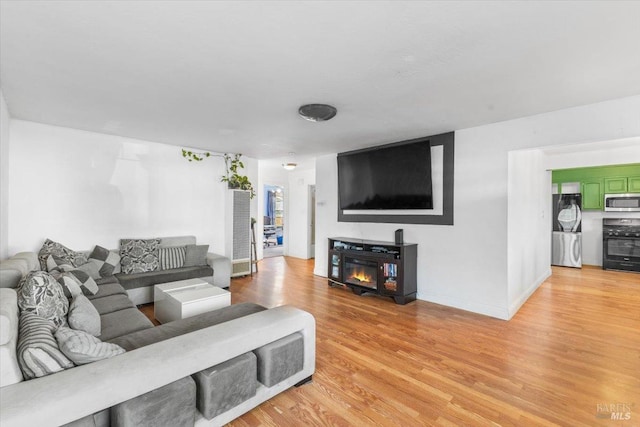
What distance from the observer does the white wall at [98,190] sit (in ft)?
12.1

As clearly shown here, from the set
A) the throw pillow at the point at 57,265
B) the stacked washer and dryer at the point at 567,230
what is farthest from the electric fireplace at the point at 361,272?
the stacked washer and dryer at the point at 567,230

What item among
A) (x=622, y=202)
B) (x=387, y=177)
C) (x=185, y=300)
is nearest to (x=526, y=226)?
(x=387, y=177)

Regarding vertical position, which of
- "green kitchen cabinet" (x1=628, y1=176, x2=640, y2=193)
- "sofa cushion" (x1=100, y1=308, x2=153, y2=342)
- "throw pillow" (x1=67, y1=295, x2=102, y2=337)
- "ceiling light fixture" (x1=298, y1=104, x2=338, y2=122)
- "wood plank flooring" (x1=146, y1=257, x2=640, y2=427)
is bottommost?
"wood plank flooring" (x1=146, y1=257, x2=640, y2=427)

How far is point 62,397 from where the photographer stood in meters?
1.18

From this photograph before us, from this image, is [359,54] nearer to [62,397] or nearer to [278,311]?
[278,311]

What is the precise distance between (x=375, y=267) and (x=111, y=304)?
10.5ft

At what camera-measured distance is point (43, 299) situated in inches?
69.6

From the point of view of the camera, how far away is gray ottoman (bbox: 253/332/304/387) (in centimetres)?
186

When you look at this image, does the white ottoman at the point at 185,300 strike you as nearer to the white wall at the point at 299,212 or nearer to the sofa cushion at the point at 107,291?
the sofa cushion at the point at 107,291

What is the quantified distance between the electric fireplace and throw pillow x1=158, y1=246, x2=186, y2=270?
99.9 inches

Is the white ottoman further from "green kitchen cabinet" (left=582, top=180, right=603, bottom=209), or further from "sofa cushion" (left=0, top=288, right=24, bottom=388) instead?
"green kitchen cabinet" (left=582, top=180, right=603, bottom=209)

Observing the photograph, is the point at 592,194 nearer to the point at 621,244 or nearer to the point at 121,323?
the point at 621,244

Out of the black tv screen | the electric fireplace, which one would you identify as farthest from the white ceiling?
the electric fireplace

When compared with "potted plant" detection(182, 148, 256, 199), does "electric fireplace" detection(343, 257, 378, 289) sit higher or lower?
lower
